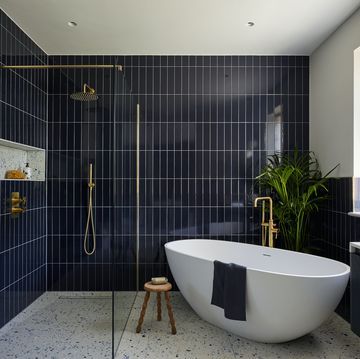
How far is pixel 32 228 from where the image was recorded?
3.06m

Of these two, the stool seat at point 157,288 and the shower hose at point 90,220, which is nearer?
the stool seat at point 157,288

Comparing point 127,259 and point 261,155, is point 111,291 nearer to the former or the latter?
point 127,259

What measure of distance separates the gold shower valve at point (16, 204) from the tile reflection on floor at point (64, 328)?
33.0 inches

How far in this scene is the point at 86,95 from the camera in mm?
3145

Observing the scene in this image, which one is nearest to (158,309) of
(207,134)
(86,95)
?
(207,134)

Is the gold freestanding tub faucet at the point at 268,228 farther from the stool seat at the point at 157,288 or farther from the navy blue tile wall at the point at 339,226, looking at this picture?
the stool seat at the point at 157,288

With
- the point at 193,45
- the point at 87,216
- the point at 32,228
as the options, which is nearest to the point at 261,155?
the point at 193,45

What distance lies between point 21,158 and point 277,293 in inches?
103

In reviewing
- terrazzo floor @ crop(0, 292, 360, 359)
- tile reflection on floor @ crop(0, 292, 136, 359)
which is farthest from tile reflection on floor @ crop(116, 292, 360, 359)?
tile reflection on floor @ crop(0, 292, 136, 359)

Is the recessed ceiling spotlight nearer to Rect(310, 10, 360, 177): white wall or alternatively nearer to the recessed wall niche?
the recessed wall niche

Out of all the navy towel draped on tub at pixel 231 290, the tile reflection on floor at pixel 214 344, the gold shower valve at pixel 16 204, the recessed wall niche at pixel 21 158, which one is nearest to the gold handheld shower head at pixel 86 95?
the recessed wall niche at pixel 21 158

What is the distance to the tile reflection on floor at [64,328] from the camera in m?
2.21

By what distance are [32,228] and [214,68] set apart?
265 centimetres

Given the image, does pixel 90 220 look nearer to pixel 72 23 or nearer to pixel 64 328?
pixel 64 328
